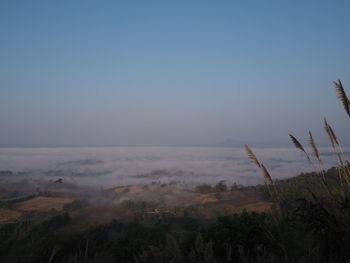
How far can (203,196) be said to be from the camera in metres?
46.2

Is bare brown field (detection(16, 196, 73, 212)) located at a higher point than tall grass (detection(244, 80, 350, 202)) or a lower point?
lower

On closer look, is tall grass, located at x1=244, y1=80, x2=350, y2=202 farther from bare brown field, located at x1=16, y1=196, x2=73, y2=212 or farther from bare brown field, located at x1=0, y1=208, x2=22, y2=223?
bare brown field, located at x1=16, y1=196, x2=73, y2=212

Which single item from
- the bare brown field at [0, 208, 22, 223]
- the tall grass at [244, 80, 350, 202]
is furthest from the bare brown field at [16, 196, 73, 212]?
the tall grass at [244, 80, 350, 202]

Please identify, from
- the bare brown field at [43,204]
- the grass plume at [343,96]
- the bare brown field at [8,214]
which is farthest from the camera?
the bare brown field at [43,204]

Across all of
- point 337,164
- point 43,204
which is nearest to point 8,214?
point 43,204

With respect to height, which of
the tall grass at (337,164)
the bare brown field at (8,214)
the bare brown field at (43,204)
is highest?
the tall grass at (337,164)

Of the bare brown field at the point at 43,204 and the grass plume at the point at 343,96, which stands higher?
the grass plume at the point at 343,96

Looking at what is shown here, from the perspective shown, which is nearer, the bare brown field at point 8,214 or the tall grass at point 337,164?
the tall grass at point 337,164

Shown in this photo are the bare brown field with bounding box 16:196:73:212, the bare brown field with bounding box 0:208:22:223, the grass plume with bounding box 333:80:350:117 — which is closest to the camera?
the grass plume with bounding box 333:80:350:117

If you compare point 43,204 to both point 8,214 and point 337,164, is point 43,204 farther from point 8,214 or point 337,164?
point 337,164

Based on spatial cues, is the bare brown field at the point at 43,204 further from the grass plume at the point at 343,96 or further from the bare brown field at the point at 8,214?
the grass plume at the point at 343,96

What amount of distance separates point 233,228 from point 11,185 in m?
46.9

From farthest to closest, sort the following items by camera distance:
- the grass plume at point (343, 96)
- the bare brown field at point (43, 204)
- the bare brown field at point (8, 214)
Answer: the bare brown field at point (43, 204) < the bare brown field at point (8, 214) < the grass plume at point (343, 96)

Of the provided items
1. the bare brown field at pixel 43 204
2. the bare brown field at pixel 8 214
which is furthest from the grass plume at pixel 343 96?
the bare brown field at pixel 43 204
